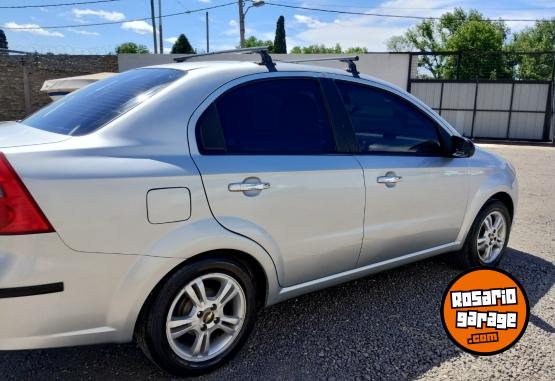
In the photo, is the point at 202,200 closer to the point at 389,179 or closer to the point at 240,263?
the point at 240,263

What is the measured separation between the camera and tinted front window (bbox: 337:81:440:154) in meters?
3.04

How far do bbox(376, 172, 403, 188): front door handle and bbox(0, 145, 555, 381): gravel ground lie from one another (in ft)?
3.04

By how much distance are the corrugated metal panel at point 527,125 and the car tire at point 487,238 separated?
1788cm

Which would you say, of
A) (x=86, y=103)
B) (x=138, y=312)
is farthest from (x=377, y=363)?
(x=86, y=103)

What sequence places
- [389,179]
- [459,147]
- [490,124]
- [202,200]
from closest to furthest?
[202,200]
[389,179]
[459,147]
[490,124]

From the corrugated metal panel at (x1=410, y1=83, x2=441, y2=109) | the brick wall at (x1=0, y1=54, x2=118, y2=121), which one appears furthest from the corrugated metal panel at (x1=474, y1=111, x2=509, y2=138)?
the brick wall at (x1=0, y1=54, x2=118, y2=121)

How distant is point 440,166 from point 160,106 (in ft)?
6.93

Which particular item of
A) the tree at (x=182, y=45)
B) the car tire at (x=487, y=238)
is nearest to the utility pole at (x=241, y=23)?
the tree at (x=182, y=45)

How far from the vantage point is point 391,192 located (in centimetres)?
305

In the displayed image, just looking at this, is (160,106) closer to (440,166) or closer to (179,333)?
(179,333)

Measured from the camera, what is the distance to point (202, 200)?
2232 mm

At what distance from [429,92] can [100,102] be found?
19.9 m

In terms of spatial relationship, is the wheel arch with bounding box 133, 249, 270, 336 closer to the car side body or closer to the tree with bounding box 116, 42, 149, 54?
the car side body

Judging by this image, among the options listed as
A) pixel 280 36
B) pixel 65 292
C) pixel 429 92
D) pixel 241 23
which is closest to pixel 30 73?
pixel 241 23
